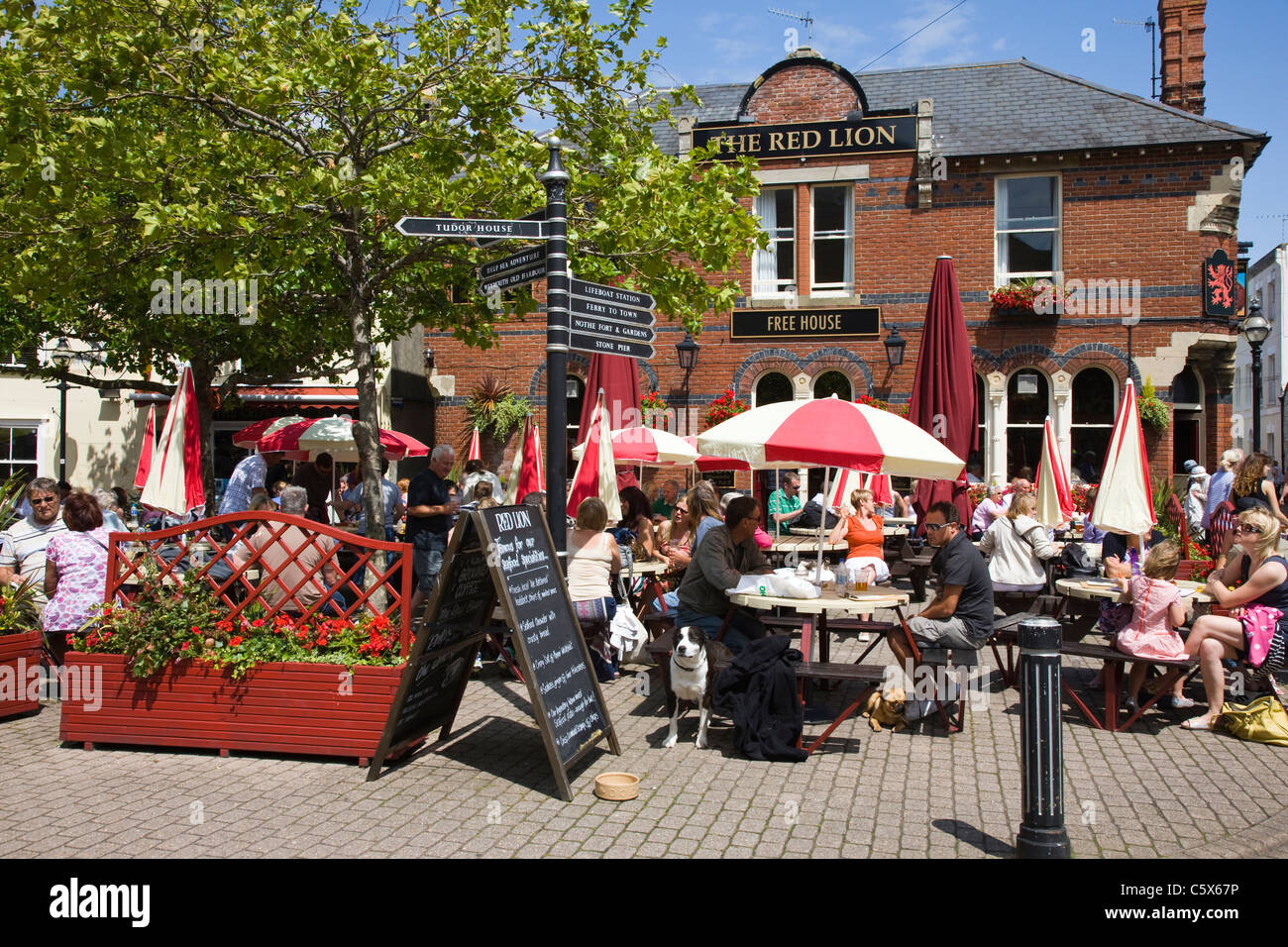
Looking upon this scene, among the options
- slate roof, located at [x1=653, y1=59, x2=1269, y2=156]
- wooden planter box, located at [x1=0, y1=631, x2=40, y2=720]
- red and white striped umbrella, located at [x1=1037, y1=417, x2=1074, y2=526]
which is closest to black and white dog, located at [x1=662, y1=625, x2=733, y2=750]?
wooden planter box, located at [x1=0, y1=631, x2=40, y2=720]

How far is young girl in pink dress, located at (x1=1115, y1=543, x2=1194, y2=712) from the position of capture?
626cm

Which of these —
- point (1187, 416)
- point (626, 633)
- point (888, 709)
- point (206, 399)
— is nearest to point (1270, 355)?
point (1187, 416)

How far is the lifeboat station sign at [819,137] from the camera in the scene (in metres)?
16.8

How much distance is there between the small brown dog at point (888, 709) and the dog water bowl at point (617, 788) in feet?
7.26

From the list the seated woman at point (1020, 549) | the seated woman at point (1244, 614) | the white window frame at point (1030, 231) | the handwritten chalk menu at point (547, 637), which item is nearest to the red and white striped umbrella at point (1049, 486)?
the seated woman at point (1020, 549)

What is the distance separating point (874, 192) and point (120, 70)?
13007 millimetres

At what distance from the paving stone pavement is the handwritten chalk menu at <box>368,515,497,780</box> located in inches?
8.6

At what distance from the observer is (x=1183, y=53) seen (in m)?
18.2

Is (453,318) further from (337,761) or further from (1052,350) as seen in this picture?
(1052,350)

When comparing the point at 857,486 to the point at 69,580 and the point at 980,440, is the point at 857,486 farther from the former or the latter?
the point at 69,580

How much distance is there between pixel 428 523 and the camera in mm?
8617

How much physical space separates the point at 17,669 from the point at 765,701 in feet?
16.5

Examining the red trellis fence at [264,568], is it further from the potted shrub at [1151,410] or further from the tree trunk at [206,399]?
the potted shrub at [1151,410]
